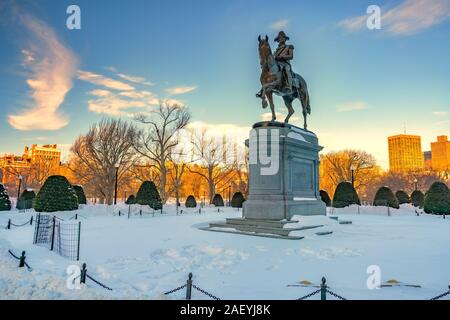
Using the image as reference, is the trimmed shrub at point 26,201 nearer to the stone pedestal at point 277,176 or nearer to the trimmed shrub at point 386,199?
A: the stone pedestal at point 277,176

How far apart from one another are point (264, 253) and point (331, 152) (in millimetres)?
68554

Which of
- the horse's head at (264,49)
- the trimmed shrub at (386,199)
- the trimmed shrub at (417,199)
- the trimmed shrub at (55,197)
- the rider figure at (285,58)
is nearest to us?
the horse's head at (264,49)

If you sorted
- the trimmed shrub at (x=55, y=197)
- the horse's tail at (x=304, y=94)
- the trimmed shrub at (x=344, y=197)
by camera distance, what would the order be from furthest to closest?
the trimmed shrub at (x=344, y=197) < the trimmed shrub at (x=55, y=197) < the horse's tail at (x=304, y=94)

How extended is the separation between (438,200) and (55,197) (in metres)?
32.5

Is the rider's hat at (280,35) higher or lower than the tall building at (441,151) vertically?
lower

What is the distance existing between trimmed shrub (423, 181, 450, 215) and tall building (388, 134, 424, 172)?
9948 centimetres

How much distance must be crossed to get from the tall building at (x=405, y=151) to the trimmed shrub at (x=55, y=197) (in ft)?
390

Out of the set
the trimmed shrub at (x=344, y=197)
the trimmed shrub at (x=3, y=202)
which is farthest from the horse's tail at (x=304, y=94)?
the trimmed shrub at (x=3, y=202)

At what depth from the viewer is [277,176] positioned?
15.3 meters

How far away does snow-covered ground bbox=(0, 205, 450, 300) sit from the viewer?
5.83 m

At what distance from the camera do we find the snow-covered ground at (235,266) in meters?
5.83

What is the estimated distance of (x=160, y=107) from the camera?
1732 inches

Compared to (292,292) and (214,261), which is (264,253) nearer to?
(214,261)
